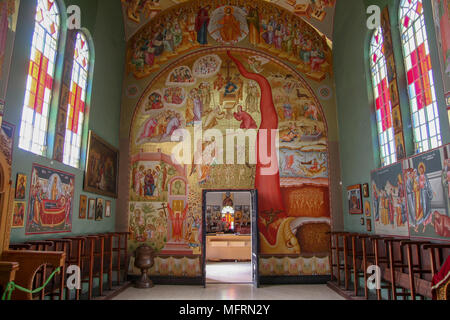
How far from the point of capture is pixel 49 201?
7.28 metres

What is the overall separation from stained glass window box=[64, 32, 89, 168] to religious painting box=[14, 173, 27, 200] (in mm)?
1974

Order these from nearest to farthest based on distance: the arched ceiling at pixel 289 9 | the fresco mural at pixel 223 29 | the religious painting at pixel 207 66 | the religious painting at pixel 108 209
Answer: the religious painting at pixel 108 209 → the arched ceiling at pixel 289 9 → the fresco mural at pixel 223 29 → the religious painting at pixel 207 66

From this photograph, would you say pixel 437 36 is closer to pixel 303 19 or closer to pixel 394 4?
pixel 394 4

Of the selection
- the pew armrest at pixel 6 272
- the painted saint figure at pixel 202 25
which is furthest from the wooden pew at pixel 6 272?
the painted saint figure at pixel 202 25

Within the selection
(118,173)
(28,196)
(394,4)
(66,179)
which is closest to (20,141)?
(28,196)

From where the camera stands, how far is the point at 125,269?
10.9m

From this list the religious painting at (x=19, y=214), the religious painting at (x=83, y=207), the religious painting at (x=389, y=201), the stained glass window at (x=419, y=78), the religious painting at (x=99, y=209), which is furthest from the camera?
the religious painting at (x=99, y=209)

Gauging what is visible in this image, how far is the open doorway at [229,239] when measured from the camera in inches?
456

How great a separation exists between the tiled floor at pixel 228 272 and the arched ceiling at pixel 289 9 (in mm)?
9389

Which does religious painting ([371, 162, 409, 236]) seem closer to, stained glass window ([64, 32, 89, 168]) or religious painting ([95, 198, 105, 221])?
religious painting ([95, 198, 105, 221])

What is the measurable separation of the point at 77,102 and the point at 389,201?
28.1ft

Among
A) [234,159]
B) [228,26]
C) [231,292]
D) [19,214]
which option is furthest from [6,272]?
[228,26]

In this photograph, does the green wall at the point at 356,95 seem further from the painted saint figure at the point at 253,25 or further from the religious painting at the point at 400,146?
the painted saint figure at the point at 253,25

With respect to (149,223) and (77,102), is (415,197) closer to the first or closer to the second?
(149,223)
